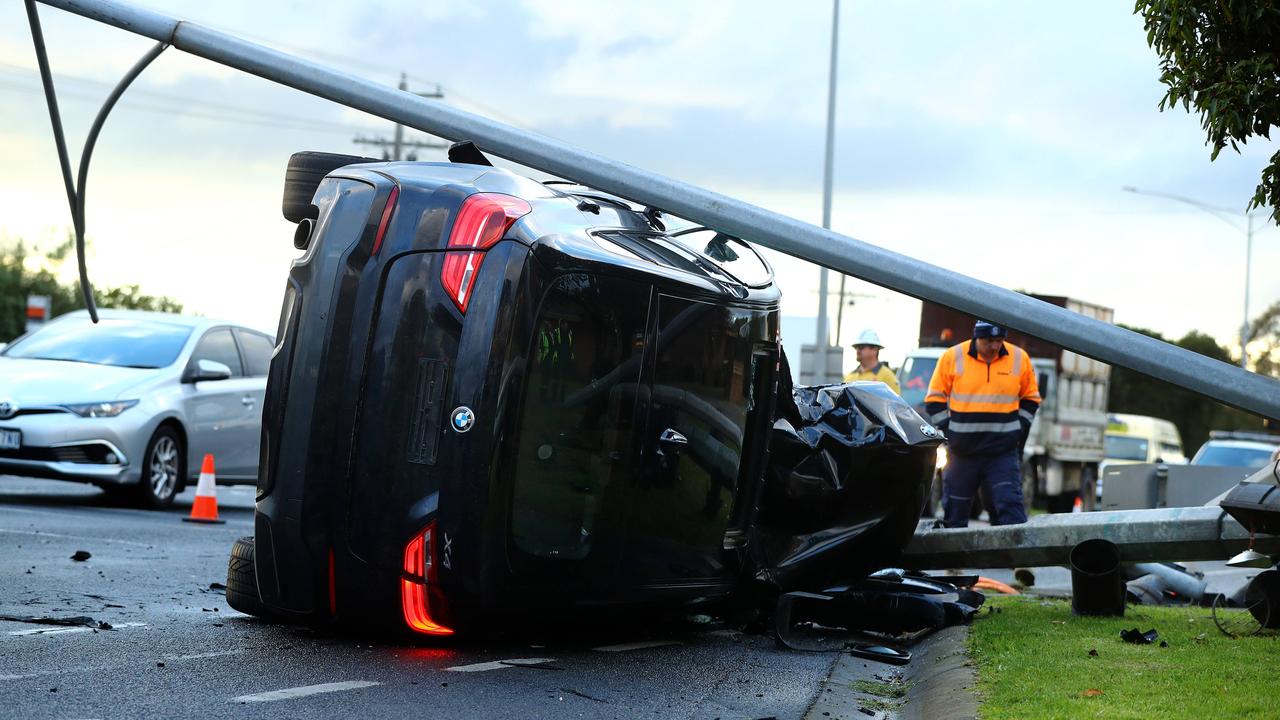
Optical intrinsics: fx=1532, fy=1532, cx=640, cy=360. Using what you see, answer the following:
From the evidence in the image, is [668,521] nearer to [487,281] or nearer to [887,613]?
[487,281]

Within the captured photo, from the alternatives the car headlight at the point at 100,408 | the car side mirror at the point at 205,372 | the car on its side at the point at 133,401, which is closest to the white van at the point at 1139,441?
the car on its side at the point at 133,401

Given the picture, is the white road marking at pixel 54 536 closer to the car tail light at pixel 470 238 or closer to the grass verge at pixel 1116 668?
the car tail light at pixel 470 238

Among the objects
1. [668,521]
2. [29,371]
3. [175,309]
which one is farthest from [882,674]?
[175,309]

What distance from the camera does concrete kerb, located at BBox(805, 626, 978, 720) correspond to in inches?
229

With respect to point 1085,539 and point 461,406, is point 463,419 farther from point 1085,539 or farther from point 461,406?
point 1085,539

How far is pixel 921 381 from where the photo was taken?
23281 millimetres

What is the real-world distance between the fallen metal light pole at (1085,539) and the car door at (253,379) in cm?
721

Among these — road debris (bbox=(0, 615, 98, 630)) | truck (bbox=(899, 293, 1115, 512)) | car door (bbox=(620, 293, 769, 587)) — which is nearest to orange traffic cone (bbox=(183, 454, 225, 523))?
road debris (bbox=(0, 615, 98, 630))

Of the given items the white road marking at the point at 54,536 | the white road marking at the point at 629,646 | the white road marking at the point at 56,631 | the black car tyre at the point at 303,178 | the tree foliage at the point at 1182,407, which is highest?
the black car tyre at the point at 303,178

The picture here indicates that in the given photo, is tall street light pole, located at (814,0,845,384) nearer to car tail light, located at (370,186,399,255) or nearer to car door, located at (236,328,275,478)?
car door, located at (236,328,275,478)

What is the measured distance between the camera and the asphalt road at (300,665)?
496 centimetres

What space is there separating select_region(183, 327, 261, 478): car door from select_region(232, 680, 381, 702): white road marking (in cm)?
811

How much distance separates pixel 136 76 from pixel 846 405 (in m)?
4.12

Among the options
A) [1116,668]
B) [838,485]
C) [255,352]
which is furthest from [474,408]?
[255,352]
